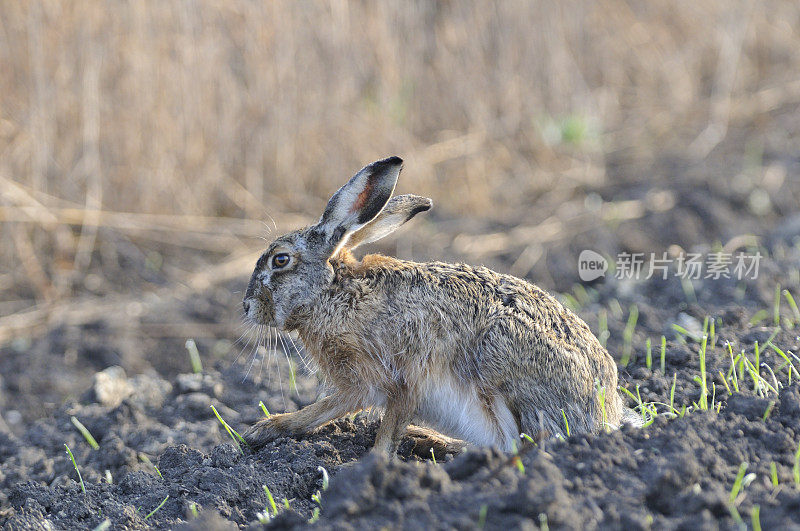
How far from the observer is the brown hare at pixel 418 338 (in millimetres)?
3703

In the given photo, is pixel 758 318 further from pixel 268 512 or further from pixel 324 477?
pixel 268 512

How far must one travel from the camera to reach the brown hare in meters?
3.70

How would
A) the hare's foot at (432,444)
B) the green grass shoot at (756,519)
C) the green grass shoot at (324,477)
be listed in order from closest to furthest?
the green grass shoot at (756,519) < the green grass shoot at (324,477) < the hare's foot at (432,444)

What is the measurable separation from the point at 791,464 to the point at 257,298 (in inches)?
88.9

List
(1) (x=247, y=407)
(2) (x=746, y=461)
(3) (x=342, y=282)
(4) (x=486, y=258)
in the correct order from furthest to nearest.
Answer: (4) (x=486, y=258) < (1) (x=247, y=407) < (3) (x=342, y=282) < (2) (x=746, y=461)

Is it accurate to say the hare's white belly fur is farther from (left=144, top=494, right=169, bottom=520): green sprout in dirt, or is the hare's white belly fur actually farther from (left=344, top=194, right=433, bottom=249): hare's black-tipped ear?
(left=144, top=494, right=169, bottom=520): green sprout in dirt

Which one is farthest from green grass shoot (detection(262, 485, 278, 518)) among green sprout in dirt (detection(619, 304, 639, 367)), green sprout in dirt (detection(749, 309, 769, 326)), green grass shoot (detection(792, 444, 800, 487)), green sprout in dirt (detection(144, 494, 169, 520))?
green sprout in dirt (detection(749, 309, 769, 326))

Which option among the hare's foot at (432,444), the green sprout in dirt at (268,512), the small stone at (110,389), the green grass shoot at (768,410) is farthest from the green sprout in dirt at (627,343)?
the small stone at (110,389)

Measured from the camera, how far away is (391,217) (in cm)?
422

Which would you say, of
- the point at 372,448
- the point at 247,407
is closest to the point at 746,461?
the point at 372,448

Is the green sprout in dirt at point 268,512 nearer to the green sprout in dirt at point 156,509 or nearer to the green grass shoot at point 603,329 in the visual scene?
the green sprout in dirt at point 156,509

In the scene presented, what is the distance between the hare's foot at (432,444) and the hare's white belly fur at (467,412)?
125 millimetres

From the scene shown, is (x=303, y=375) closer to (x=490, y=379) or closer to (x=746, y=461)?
(x=490, y=379)

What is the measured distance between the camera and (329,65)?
866 cm
